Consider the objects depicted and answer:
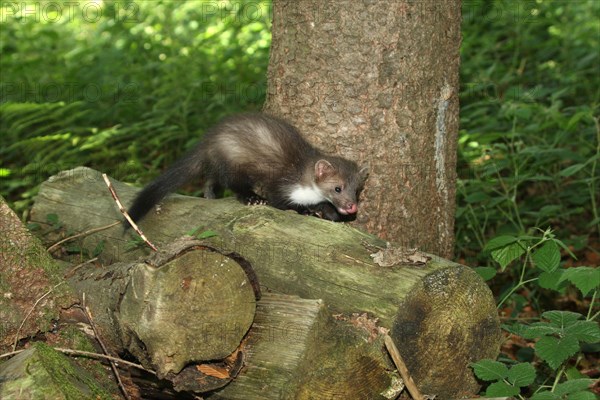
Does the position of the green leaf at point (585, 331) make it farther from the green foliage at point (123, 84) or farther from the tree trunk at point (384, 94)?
the green foliage at point (123, 84)

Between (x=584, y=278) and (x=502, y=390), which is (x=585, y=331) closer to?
(x=584, y=278)

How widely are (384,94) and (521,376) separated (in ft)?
6.42

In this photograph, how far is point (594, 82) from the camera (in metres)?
9.81

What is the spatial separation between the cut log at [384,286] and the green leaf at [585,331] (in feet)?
1.26

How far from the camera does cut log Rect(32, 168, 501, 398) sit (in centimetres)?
366

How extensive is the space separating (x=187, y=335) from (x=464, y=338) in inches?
54.9

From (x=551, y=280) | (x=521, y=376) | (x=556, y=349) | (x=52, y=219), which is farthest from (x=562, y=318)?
(x=52, y=219)

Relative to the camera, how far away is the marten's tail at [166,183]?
4918 millimetres

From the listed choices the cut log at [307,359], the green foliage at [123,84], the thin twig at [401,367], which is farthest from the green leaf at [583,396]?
the green foliage at [123,84]

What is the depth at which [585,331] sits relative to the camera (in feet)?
12.7

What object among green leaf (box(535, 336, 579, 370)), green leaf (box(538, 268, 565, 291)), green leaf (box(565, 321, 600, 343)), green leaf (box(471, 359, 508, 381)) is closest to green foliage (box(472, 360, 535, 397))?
green leaf (box(471, 359, 508, 381))

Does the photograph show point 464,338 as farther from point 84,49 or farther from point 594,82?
point 84,49

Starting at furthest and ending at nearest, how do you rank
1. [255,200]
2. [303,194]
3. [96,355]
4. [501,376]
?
[303,194]
[255,200]
[96,355]
[501,376]

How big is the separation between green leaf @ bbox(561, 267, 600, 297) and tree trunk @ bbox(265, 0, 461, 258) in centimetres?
124
